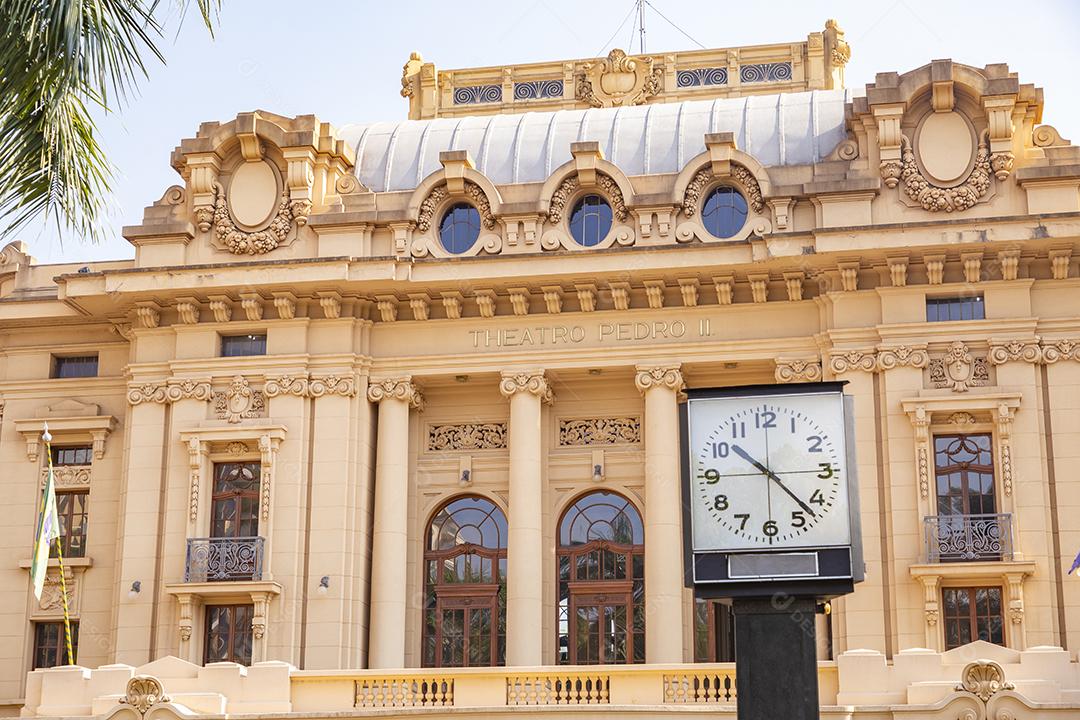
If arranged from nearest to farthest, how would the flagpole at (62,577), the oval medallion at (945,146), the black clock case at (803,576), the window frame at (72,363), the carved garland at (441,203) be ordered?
the black clock case at (803,576)
the flagpole at (62,577)
the oval medallion at (945,146)
the carved garland at (441,203)
the window frame at (72,363)

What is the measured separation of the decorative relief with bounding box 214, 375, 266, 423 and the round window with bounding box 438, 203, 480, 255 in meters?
5.31

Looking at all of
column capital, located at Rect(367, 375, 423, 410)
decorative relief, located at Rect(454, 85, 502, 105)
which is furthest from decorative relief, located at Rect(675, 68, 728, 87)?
column capital, located at Rect(367, 375, 423, 410)

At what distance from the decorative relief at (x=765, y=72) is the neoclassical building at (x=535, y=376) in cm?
757

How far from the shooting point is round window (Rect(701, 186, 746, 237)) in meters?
34.6

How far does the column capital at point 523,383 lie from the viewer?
1359 inches

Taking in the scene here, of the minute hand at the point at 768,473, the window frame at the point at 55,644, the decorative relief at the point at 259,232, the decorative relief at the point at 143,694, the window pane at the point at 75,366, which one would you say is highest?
the decorative relief at the point at 259,232

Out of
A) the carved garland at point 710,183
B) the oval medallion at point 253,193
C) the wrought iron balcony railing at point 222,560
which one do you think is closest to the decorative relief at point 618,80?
the carved garland at point 710,183

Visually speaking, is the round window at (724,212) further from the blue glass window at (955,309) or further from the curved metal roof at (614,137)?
the blue glass window at (955,309)

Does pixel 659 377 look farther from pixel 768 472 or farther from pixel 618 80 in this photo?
pixel 768 472

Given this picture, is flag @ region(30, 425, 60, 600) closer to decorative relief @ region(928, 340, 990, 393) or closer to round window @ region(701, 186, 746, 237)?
round window @ region(701, 186, 746, 237)

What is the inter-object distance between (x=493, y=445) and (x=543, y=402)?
157cm

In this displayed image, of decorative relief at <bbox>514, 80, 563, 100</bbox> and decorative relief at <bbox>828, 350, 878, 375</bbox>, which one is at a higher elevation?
decorative relief at <bbox>514, 80, 563, 100</bbox>

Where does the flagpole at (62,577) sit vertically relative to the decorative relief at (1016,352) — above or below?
below

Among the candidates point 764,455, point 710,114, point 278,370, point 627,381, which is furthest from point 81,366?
point 764,455
